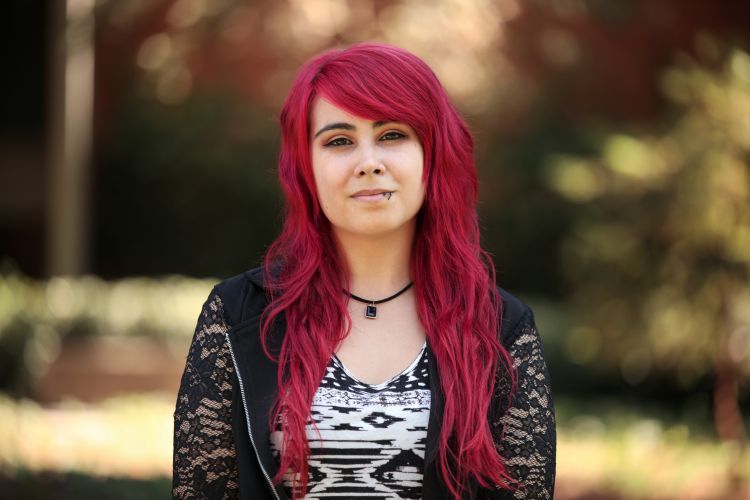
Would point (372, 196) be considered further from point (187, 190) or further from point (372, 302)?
point (187, 190)

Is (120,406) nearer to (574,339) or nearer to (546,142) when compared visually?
(574,339)

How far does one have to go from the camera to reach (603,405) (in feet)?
28.1

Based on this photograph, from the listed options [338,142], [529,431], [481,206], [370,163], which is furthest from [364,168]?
[481,206]

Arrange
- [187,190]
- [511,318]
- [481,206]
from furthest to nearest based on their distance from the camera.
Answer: [187,190], [481,206], [511,318]

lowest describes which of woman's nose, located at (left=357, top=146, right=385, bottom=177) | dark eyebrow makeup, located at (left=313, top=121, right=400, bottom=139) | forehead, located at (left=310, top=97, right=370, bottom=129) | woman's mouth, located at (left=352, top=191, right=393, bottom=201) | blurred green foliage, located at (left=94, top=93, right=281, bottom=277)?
woman's mouth, located at (left=352, top=191, right=393, bottom=201)

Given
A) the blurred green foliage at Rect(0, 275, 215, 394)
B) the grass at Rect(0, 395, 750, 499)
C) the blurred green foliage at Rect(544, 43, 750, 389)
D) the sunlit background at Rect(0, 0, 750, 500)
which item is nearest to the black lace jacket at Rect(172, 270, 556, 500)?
the sunlit background at Rect(0, 0, 750, 500)

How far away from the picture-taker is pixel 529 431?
2670mm

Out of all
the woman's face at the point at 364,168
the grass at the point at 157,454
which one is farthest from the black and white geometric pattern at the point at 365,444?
the grass at the point at 157,454

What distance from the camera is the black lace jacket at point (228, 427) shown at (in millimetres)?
2623

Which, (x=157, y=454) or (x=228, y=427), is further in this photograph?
(x=157, y=454)

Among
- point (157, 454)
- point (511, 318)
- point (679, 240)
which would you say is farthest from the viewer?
point (679, 240)

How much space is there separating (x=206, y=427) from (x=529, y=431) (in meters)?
0.83

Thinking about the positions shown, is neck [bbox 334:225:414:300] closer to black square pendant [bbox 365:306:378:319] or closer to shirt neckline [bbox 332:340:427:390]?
black square pendant [bbox 365:306:378:319]

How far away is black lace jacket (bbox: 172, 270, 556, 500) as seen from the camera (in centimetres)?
262
